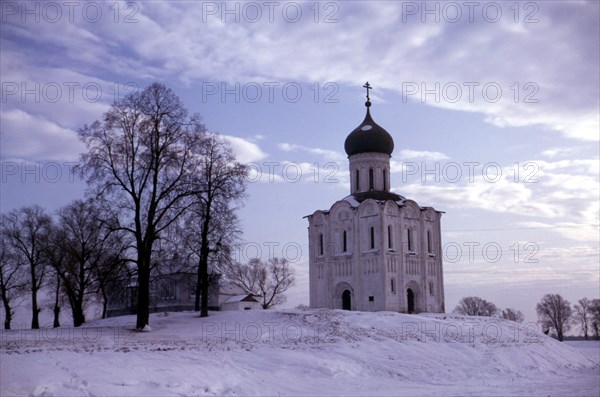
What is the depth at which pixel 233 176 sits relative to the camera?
33781mm

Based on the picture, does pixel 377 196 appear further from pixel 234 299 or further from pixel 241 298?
pixel 234 299

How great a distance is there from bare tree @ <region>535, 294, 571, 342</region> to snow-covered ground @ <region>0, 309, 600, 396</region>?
64.7 m

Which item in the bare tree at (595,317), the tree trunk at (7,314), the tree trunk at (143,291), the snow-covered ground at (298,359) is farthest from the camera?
the bare tree at (595,317)

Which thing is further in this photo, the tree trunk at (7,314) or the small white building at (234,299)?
the small white building at (234,299)

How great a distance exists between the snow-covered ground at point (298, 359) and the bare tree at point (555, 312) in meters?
64.7

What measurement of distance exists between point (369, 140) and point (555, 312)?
60731mm

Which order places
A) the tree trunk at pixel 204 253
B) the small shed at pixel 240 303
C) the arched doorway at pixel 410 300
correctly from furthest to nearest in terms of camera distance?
the small shed at pixel 240 303 → the arched doorway at pixel 410 300 → the tree trunk at pixel 204 253

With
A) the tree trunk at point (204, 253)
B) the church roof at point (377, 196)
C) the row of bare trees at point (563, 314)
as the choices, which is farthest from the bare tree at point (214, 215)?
the row of bare trees at point (563, 314)

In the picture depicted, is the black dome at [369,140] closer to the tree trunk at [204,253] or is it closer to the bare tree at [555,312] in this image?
the tree trunk at [204,253]

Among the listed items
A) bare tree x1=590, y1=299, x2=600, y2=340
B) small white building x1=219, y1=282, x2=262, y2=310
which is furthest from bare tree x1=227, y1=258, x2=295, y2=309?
bare tree x1=590, y1=299, x2=600, y2=340

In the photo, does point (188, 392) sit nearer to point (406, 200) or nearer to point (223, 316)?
point (223, 316)

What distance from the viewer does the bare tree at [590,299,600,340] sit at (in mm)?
91312

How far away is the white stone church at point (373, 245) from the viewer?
4262cm

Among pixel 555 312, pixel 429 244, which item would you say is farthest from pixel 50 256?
pixel 555 312
